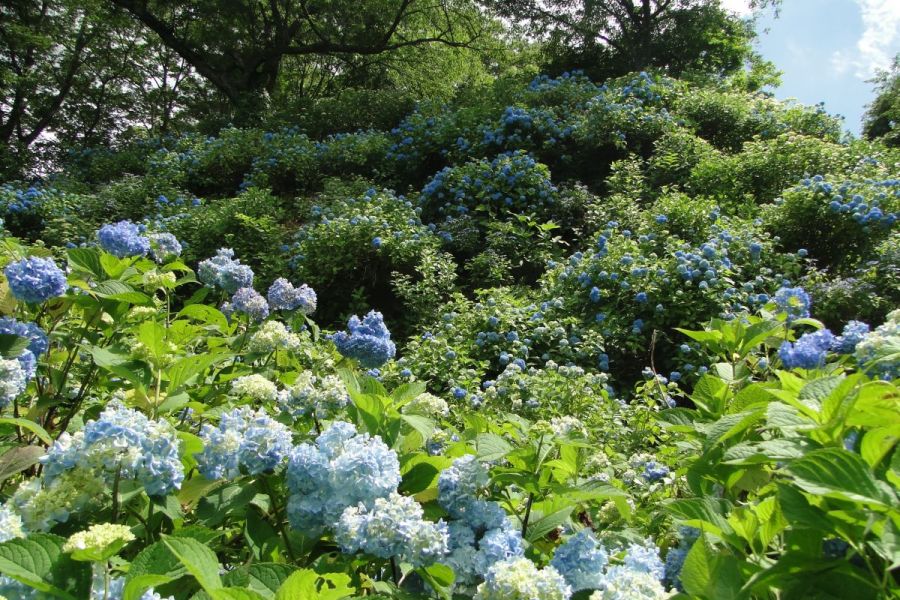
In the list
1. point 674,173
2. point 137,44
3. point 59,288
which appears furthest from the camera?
point 137,44

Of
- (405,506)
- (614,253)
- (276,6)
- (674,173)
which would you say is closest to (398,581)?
(405,506)

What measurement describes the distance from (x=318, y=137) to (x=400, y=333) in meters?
6.00

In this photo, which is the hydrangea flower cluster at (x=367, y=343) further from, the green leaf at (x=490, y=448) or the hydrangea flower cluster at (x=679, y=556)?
the hydrangea flower cluster at (x=679, y=556)

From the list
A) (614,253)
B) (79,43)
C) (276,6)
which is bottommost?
(614,253)

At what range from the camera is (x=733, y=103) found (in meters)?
7.98

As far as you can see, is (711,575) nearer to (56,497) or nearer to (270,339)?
(56,497)

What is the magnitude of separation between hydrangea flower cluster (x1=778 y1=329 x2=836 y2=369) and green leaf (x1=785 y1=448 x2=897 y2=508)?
29.8 inches

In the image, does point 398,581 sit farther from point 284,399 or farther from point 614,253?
point 614,253

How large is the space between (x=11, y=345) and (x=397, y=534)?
107cm

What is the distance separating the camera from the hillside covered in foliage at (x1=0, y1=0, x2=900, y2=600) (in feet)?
3.08

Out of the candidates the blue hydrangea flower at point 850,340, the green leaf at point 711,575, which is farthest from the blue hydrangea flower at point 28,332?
the blue hydrangea flower at point 850,340

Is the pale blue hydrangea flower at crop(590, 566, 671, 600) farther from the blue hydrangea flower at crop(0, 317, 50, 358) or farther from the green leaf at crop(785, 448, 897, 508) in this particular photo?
the blue hydrangea flower at crop(0, 317, 50, 358)

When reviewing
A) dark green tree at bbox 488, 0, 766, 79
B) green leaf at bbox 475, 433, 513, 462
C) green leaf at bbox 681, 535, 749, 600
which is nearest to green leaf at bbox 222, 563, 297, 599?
green leaf at bbox 475, 433, 513, 462

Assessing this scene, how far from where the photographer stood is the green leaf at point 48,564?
79cm
